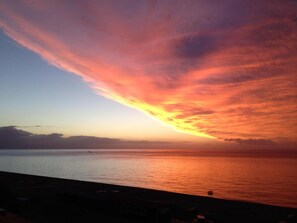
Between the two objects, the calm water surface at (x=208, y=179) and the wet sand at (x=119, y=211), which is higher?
the calm water surface at (x=208, y=179)

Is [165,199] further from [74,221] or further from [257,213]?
[74,221]

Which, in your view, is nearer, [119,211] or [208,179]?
[119,211]

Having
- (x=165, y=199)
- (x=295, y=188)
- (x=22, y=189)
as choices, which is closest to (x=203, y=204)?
(x=165, y=199)

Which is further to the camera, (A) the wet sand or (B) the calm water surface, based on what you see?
(B) the calm water surface

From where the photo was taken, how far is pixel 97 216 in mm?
21500

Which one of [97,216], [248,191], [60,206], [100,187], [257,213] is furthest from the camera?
[248,191]

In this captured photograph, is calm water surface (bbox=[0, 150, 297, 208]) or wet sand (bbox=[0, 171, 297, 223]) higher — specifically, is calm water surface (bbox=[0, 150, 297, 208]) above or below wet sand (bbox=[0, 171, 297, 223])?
above

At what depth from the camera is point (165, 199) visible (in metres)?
33.2

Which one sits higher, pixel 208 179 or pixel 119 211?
pixel 208 179

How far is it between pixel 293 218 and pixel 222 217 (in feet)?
16.7

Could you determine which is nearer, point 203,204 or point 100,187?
point 203,204

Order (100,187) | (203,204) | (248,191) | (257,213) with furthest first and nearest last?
(248,191), (100,187), (203,204), (257,213)

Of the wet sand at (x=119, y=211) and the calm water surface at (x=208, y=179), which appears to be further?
the calm water surface at (x=208, y=179)

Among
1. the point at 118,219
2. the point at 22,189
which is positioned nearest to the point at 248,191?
the point at 22,189
